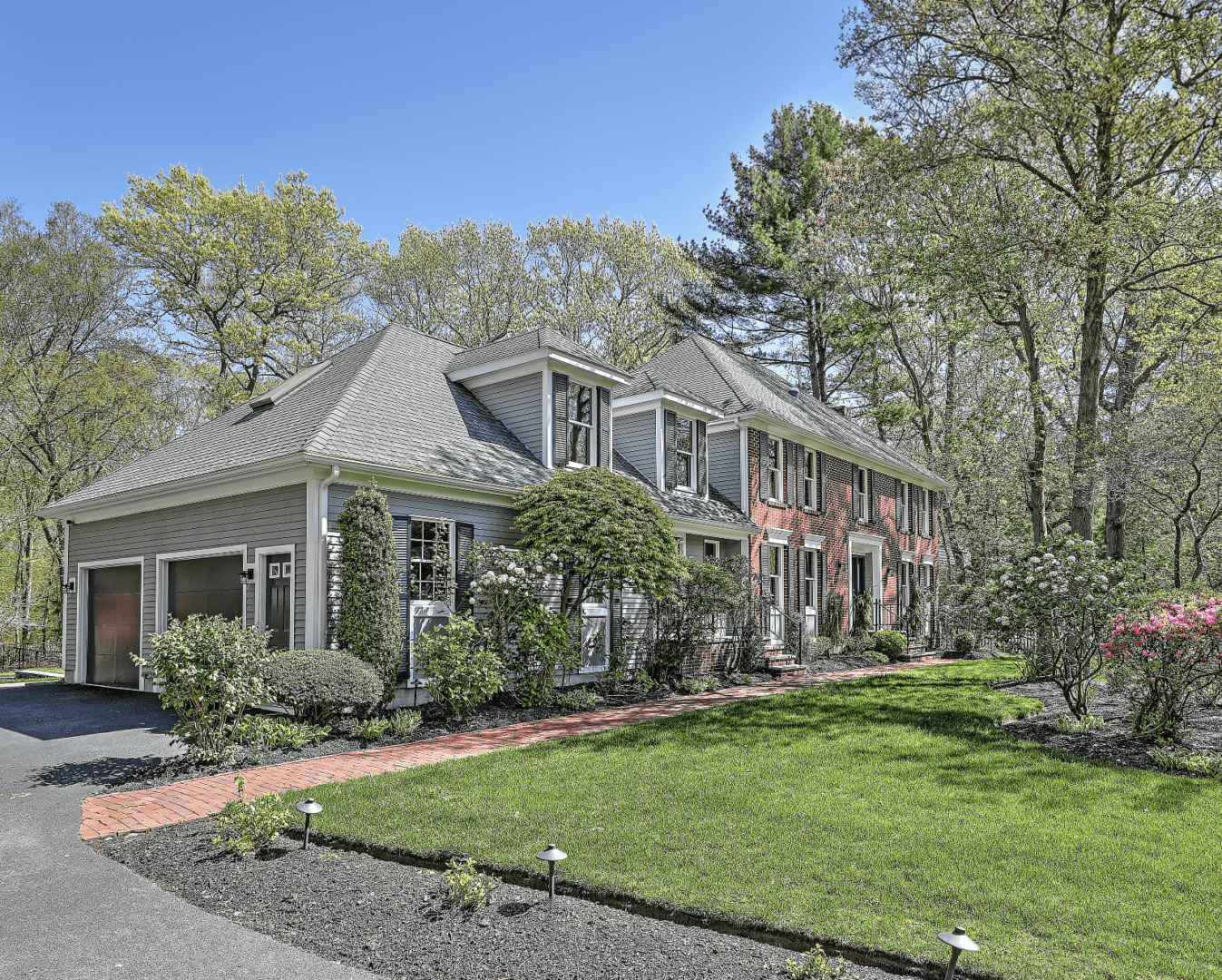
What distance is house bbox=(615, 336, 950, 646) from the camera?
1802 centimetres

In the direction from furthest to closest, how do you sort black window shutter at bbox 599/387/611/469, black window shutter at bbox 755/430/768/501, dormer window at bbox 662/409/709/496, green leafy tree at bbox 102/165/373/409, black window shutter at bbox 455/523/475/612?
1. green leafy tree at bbox 102/165/373/409
2. black window shutter at bbox 755/430/768/501
3. dormer window at bbox 662/409/709/496
4. black window shutter at bbox 599/387/611/469
5. black window shutter at bbox 455/523/475/612

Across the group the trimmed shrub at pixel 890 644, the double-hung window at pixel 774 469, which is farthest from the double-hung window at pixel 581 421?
the trimmed shrub at pixel 890 644

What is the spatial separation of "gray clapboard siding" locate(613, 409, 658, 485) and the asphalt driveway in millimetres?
11085

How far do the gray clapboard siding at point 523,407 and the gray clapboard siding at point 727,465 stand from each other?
593 centimetres

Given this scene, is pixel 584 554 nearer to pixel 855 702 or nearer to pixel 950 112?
pixel 855 702

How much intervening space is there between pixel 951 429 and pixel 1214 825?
70.4 feet

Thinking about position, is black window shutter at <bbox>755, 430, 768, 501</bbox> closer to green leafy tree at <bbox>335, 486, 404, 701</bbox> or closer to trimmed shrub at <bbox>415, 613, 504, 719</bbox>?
trimmed shrub at <bbox>415, 613, 504, 719</bbox>

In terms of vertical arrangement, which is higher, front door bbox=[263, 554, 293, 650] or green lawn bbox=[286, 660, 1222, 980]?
front door bbox=[263, 554, 293, 650]

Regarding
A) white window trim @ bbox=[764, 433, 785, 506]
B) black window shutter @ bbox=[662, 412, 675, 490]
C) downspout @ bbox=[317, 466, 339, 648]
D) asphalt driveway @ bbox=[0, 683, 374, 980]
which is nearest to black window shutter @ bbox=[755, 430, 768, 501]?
white window trim @ bbox=[764, 433, 785, 506]

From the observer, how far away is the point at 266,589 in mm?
11039

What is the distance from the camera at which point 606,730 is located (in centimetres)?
941

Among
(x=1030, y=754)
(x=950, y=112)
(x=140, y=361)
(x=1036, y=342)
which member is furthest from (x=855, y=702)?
(x=140, y=361)

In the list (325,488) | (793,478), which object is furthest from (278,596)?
(793,478)

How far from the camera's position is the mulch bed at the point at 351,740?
765 cm
